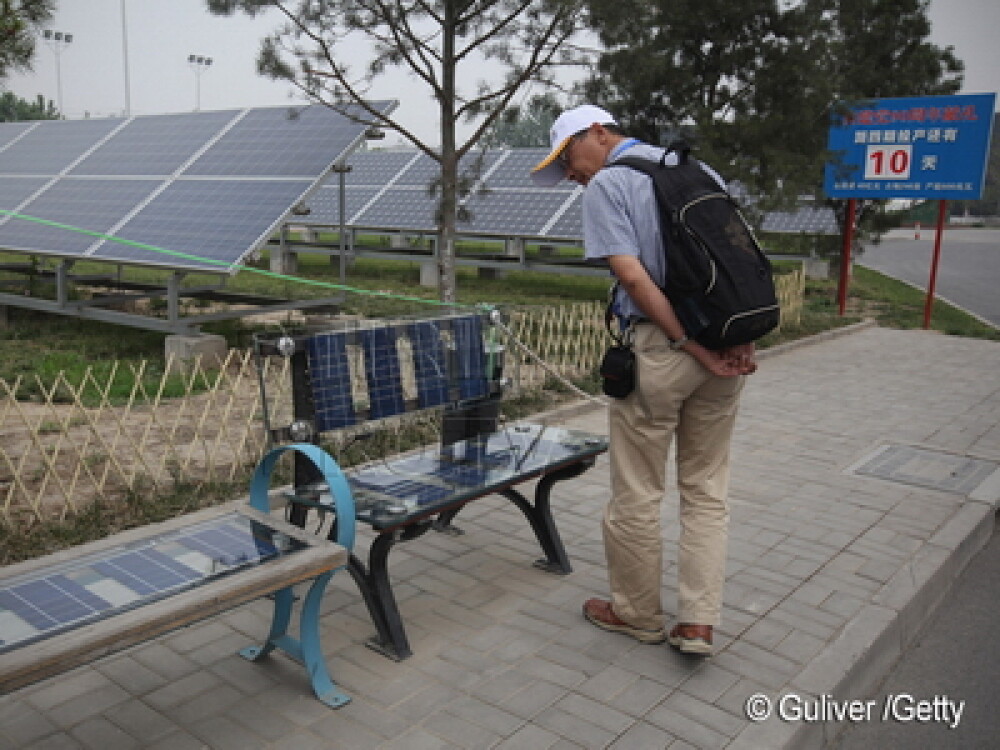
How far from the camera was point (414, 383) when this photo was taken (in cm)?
406

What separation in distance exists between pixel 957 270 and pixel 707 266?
26.4 m

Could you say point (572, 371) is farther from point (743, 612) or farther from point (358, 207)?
point (358, 207)

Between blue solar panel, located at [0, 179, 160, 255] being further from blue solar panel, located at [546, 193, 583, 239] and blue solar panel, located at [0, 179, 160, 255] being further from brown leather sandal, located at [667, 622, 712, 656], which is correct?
A: brown leather sandal, located at [667, 622, 712, 656]

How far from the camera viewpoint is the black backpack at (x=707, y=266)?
299cm

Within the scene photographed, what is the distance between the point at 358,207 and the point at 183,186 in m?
8.58

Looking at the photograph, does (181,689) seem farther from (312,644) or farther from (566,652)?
(566,652)

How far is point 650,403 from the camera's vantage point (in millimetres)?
3152

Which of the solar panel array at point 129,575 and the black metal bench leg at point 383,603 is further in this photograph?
the black metal bench leg at point 383,603

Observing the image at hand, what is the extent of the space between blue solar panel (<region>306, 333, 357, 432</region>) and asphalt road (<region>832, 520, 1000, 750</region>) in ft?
7.11

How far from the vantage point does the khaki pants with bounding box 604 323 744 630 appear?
3141 mm

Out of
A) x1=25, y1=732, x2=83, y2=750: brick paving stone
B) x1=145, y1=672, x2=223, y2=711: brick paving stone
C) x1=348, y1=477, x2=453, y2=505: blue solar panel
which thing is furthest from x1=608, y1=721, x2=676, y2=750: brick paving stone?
x1=25, y1=732, x2=83, y2=750: brick paving stone

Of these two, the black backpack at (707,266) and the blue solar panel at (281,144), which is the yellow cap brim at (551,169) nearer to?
the black backpack at (707,266)

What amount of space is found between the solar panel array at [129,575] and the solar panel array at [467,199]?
9657 mm

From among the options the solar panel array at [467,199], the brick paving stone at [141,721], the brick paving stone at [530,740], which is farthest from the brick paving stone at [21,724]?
the solar panel array at [467,199]
